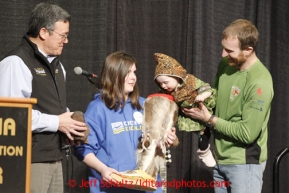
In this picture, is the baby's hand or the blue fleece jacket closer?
the blue fleece jacket

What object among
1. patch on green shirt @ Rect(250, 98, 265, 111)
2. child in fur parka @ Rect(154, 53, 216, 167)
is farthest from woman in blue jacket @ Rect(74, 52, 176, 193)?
patch on green shirt @ Rect(250, 98, 265, 111)

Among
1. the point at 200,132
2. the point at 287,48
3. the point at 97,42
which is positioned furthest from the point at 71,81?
the point at 287,48

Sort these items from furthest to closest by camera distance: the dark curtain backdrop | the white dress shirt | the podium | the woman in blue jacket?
the dark curtain backdrop → the woman in blue jacket → the white dress shirt → the podium

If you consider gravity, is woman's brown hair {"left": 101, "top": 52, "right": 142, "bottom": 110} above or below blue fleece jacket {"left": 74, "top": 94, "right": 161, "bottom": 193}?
above

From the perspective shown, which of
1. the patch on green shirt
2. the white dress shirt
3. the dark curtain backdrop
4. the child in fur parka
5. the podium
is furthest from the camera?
the dark curtain backdrop

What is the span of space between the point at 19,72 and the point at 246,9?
7.38 feet

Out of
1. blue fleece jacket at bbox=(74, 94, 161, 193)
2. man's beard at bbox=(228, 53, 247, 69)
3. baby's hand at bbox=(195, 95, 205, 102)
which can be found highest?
man's beard at bbox=(228, 53, 247, 69)

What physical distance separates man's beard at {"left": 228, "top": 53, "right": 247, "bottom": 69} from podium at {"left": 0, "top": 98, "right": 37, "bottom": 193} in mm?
1282

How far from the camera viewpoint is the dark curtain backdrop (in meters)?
3.78

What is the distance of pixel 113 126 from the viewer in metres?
2.76

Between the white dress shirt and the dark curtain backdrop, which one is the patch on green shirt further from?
the dark curtain backdrop

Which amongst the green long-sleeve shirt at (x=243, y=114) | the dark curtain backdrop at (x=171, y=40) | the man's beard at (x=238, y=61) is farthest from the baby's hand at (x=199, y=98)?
the dark curtain backdrop at (x=171, y=40)

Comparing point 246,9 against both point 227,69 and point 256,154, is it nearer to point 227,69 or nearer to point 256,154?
point 227,69

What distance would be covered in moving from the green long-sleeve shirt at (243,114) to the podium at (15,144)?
122 centimetres
